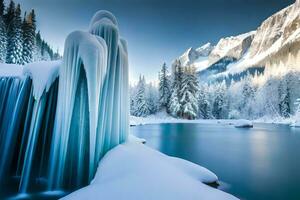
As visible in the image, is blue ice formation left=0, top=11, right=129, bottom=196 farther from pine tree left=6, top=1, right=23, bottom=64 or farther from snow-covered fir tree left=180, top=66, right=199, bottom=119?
snow-covered fir tree left=180, top=66, right=199, bottom=119

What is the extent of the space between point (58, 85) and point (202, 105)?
42.4m

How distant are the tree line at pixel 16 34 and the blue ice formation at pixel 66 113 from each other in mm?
22446

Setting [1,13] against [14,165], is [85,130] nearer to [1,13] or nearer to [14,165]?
[14,165]

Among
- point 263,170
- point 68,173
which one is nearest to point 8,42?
point 68,173

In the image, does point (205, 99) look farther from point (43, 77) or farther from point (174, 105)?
point (43, 77)

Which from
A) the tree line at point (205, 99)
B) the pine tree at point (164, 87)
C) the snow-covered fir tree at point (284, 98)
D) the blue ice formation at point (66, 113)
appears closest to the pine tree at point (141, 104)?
the tree line at point (205, 99)

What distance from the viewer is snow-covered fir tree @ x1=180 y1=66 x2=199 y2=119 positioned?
39.7 meters

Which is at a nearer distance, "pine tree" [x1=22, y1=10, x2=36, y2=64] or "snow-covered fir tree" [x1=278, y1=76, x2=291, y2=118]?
"pine tree" [x1=22, y1=10, x2=36, y2=64]

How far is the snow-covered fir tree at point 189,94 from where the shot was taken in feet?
130

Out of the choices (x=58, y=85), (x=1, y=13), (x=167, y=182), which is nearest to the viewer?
(x=167, y=182)

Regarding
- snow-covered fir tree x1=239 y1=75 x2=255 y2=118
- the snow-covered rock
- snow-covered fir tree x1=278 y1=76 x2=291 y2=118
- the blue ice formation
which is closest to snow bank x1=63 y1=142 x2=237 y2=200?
the blue ice formation

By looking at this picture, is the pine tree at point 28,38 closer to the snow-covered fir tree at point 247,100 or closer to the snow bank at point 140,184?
the snow bank at point 140,184

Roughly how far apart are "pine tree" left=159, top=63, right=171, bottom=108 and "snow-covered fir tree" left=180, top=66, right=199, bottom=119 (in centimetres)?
349

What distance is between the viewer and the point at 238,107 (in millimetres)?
52562
